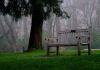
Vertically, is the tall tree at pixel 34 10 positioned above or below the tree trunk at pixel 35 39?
above

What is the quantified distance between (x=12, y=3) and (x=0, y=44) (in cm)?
2545

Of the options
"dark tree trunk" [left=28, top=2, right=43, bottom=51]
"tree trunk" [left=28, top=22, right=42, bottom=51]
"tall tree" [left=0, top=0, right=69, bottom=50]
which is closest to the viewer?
"tall tree" [left=0, top=0, right=69, bottom=50]

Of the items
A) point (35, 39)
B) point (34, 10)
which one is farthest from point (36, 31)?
point (34, 10)

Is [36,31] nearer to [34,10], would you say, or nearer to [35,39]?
[35,39]

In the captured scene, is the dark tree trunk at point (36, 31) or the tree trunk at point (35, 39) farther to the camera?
the tree trunk at point (35, 39)

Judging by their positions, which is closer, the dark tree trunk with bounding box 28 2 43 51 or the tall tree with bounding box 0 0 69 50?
the tall tree with bounding box 0 0 69 50

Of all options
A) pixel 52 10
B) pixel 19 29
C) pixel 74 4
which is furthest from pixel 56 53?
pixel 74 4

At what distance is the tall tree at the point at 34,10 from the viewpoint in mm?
18500

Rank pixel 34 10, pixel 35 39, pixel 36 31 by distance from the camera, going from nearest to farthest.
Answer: pixel 34 10 → pixel 35 39 → pixel 36 31

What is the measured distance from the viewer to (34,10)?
Result: 18953mm

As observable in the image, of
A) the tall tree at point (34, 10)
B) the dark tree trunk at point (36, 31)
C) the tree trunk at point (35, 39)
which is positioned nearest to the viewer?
the tall tree at point (34, 10)

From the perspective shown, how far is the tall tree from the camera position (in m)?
18.5

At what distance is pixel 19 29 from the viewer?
197ft

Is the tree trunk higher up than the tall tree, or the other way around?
the tall tree
